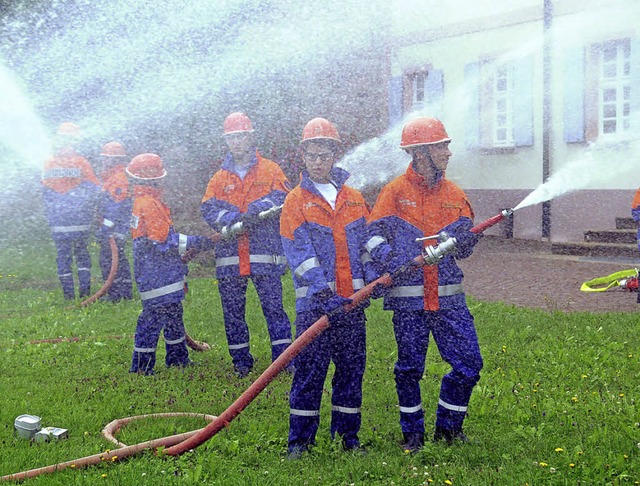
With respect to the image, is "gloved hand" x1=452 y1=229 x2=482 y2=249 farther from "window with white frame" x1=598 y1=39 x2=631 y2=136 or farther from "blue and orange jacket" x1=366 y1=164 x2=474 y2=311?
"window with white frame" x1=598 y1=39 x2=631 y2=136

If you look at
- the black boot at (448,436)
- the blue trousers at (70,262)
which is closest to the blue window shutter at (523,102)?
the blue trousers at (70,262)

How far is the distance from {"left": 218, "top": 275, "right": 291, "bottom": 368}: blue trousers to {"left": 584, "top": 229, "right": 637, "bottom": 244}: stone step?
854cm

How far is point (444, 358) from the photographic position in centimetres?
497

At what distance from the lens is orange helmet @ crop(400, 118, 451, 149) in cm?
491

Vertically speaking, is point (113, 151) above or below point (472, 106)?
below

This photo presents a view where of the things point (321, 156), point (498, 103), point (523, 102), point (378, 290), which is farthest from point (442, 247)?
point (498, 103)

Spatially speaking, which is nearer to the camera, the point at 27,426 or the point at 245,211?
the point at 27,426

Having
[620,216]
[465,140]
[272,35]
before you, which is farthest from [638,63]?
[272,35]

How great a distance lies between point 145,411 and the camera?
5.92 m

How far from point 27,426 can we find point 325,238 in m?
2.18

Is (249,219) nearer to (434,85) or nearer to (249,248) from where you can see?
(249,248)

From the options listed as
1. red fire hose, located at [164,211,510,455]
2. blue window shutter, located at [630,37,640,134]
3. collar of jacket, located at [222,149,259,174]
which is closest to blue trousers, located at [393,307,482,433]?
red fire hose, located at [164,211,510,455]

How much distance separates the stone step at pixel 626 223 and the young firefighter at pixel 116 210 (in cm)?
808

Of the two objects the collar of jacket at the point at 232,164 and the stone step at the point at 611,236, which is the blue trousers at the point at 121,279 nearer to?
the collar of jacket at the point at 232,164
